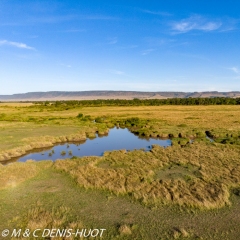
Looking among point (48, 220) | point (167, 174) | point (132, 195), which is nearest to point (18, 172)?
point (48, 220)

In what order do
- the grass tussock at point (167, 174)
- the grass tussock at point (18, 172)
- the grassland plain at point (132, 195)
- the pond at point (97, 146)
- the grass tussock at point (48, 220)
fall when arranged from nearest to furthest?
1. the grass tussock at point (48, 220)
2. the grassland plain at point (132, 195)
3. the grass tussock at point (167, 174)
4. the grass tussock at point (18, 172)
5. the pond at point (97, 146)

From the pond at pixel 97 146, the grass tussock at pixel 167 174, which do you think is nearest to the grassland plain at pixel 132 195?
the grass tussock at pixel 167 174

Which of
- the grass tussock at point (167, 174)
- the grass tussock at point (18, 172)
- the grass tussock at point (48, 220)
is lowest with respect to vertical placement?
the grass tussock at point (48, 220)

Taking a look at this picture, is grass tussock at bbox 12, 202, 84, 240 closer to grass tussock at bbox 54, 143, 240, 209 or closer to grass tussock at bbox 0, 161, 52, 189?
grass tussock at bbox 54, 143, 240, 209

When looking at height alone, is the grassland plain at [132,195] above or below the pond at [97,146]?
above

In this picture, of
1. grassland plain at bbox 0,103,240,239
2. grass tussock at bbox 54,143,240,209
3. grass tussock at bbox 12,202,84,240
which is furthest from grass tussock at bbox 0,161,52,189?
grass tussock at bbox 12,202,84,240

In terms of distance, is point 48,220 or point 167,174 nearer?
point 48,220

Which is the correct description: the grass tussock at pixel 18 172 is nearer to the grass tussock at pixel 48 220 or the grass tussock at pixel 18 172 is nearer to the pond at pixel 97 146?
the pond at pixel 97 146

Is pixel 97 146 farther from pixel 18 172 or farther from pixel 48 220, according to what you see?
pixel 48 220
